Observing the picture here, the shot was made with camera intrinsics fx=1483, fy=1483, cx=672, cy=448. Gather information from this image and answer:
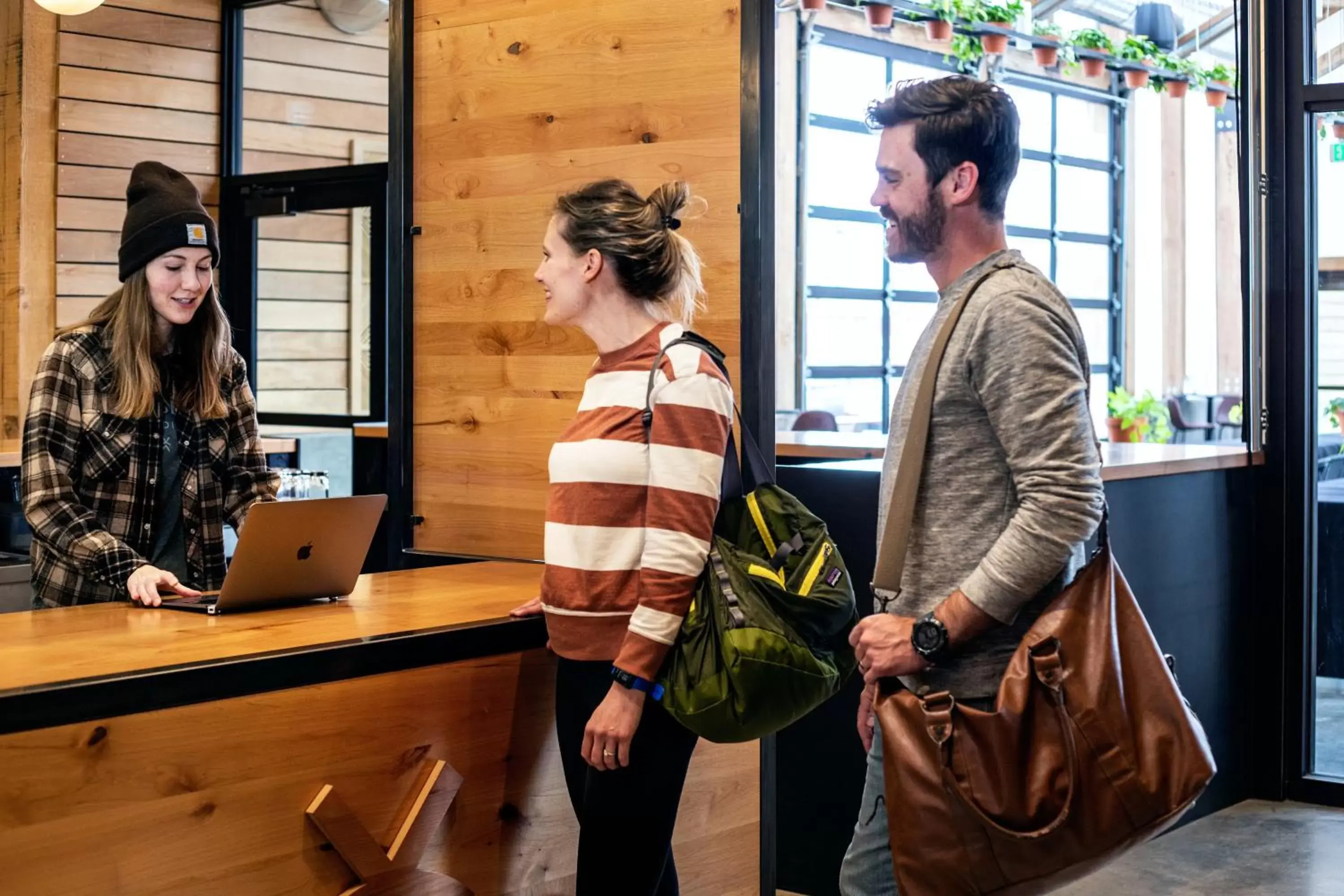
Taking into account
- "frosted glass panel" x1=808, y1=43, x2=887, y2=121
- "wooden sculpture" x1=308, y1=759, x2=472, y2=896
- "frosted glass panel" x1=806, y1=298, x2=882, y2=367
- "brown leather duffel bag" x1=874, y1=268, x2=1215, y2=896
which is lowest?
"wooden sculpture" x1=308, y1=759, x2=472, y2=896

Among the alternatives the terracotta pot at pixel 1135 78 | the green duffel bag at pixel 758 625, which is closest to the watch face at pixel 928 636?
the green duffel bag at pixel 758 625

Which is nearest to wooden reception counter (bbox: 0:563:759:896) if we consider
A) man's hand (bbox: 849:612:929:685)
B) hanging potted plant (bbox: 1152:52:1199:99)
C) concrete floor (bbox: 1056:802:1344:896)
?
man's hand (bbox: 849:612:929:685)

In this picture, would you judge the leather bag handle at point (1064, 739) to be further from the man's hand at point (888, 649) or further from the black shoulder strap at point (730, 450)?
the black shoulder strap at point (730, 450)

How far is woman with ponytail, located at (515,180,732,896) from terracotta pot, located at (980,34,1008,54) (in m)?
8.14

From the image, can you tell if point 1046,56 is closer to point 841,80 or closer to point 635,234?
point 841,80

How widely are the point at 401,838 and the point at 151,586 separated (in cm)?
68

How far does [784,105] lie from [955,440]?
28.6ft

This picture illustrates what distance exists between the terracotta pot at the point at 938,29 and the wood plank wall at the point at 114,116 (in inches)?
179

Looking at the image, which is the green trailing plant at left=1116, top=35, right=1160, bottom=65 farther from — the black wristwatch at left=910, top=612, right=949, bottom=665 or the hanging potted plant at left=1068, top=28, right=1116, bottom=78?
the black wristwatch at left=910, top=612, right=949, bottom=665

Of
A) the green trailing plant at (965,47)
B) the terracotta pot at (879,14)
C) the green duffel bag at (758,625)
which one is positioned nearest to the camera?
the green duffel bag at (758,625)

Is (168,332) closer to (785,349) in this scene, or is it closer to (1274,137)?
(1274,137)

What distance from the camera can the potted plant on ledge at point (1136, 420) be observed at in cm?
843

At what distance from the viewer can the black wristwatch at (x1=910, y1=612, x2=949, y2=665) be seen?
1.79 metres

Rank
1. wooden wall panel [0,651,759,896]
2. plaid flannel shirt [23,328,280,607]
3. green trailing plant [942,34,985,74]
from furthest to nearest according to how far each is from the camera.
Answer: green trailing plant [942,34,985,74] → plaid flannel shirt [23,328,280,607] → wooden wall panel [0,651,759,896]
